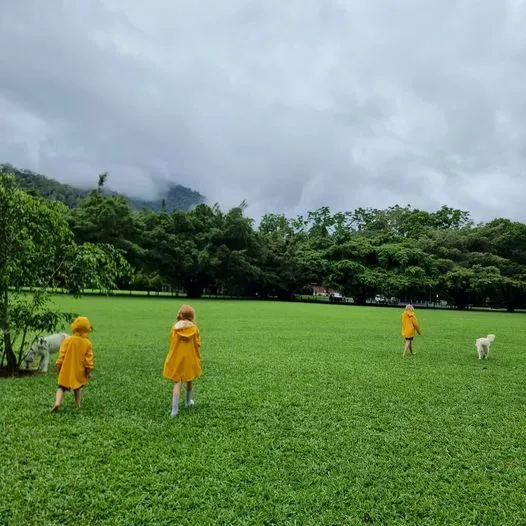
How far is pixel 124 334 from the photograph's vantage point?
14828mm

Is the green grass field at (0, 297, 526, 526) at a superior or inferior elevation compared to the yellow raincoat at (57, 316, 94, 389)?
inferior

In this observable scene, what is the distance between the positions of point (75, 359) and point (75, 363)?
0.05 metres

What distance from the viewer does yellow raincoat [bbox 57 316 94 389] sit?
5996mm

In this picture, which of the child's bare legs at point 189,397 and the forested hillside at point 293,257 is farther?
the forested hillside at point 293,257

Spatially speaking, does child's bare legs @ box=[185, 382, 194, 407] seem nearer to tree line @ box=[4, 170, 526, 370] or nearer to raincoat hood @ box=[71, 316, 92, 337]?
raincoat hood @ box=[71, 316, 92, 337]

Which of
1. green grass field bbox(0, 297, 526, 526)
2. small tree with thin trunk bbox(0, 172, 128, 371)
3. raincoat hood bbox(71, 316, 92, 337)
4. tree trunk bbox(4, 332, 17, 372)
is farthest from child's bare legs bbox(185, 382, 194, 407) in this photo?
tree trunk bbox(4, 332, 17, 372)

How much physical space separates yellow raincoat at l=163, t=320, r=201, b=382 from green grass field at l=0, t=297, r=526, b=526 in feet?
1.77

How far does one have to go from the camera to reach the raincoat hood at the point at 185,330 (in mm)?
6074

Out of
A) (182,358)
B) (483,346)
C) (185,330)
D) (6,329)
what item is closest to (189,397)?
(182,358)

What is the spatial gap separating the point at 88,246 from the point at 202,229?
4052 cm

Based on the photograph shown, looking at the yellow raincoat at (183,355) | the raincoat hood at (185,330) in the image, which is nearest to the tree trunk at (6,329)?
the yellow raincoat at (183,355)

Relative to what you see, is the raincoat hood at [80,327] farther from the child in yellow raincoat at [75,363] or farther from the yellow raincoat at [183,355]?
the yellow raincoat at [183,355]

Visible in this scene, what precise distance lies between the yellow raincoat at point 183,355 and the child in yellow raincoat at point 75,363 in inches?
42.2

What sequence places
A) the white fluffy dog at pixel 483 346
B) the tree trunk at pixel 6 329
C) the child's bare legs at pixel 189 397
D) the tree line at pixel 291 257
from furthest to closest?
the tree line at pixel 291 257 → the white fluffy dog at pixel 483 346 → the tree trunk at pixel 6 329 → the child's bare legs at pixel 189 397
